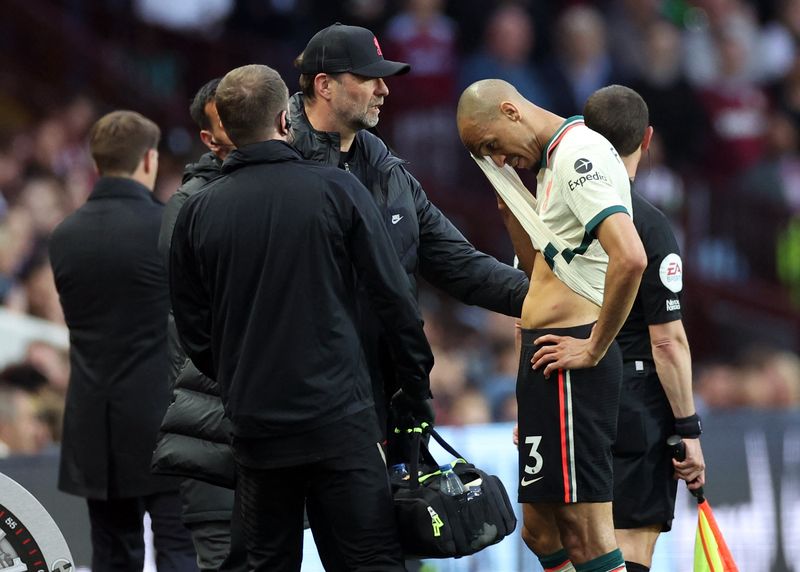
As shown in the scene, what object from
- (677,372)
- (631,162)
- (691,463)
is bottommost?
(691,463)

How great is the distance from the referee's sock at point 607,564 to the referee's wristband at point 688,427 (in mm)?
604

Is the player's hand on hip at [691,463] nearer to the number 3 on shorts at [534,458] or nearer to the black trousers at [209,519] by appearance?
the number 3 on shorts at [534,458]

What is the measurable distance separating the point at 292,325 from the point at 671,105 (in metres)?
8.40

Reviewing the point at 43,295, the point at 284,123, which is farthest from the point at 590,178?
the point at 43,295

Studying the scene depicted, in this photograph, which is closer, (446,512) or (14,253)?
(446,512)

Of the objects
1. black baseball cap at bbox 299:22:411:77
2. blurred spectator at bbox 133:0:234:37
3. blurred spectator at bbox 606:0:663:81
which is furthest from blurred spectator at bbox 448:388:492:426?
blurred spectator at bbox 606:0:663:81

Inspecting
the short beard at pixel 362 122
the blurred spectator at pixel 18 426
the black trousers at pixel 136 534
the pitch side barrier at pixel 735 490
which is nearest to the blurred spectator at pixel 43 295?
the blurred spectator at pixel 18 426

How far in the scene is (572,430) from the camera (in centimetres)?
451

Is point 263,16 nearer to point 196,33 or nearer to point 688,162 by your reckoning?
point 196,33

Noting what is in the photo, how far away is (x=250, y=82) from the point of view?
4105mm

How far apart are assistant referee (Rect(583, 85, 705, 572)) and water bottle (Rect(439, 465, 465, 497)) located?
941mm

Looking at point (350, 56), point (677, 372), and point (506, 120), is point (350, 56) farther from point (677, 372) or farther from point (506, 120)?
point (677, 372)

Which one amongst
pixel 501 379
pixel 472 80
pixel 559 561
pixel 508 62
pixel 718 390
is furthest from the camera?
pixel 508 62

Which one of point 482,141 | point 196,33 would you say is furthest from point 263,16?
point 482,141
